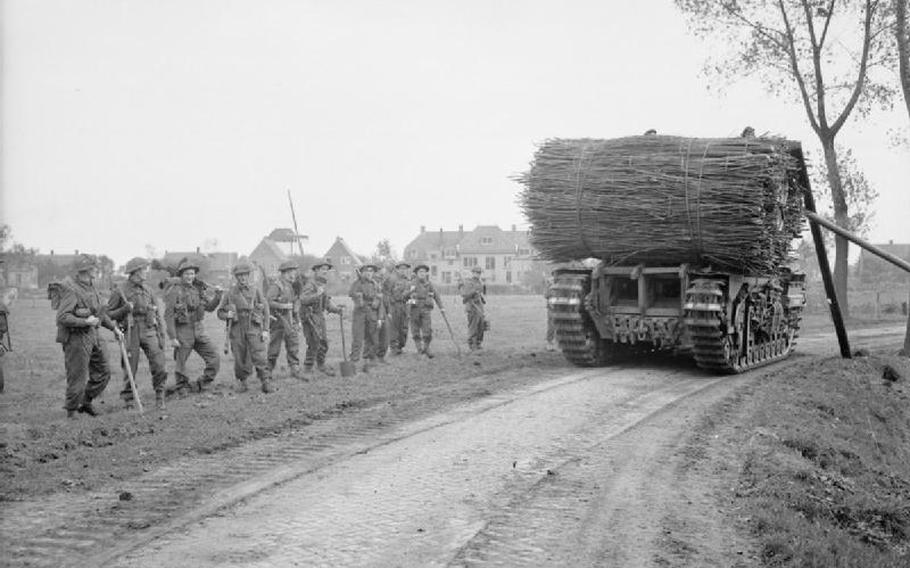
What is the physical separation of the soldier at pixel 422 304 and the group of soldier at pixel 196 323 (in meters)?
0.08

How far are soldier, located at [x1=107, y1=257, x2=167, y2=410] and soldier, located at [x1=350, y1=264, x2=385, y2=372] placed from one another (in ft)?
15.7

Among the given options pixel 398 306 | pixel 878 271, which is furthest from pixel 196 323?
pixel 878 271

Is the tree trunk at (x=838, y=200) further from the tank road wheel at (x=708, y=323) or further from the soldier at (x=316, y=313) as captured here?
the soldier at (x=316, y=313)

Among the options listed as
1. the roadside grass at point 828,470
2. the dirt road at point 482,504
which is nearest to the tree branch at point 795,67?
the roadside grass at point 828,470

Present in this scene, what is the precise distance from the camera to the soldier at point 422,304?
17516mm

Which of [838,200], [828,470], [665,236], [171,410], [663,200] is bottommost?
[828,470]

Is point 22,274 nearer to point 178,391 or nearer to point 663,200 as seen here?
point 178,391

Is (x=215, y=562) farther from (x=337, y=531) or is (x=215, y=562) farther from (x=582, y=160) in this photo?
(x=582, y=160)

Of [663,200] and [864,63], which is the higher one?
[864,63]

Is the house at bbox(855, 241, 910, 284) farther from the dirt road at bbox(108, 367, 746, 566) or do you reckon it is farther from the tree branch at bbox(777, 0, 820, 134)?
the dirt road at bbox(108, 367, 746, 566)

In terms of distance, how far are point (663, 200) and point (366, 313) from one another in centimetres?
583

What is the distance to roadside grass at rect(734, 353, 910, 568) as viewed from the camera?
6520mm

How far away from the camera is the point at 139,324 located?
38.9 ft

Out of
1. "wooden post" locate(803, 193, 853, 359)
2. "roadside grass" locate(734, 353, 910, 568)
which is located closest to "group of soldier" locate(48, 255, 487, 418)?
"roadside grass" locate(734, 353, 910, 568)
